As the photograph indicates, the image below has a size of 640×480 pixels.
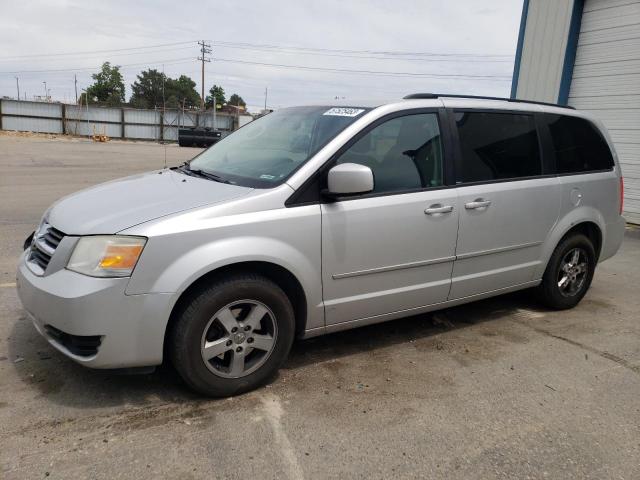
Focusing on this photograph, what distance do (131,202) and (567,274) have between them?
12.3 ft

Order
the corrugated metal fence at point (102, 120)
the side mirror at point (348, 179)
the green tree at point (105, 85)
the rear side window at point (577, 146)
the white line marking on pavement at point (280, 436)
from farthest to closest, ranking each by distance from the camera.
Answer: the green tree at point (105, 85), the corrugated metal fence at point (102, 120), the rear side window at point (577, 146), the side mirror at point (348, 179), the white line marking on pavement at point (280, 436)

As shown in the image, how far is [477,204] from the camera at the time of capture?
381 centimetres

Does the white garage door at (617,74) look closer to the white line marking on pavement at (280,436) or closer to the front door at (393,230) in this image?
the front door at (393,230)

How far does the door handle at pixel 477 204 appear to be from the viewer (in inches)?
148

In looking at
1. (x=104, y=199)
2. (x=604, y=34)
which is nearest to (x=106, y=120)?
(x=604, y=34)

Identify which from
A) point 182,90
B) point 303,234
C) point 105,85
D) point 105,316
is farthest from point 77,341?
point 182,90

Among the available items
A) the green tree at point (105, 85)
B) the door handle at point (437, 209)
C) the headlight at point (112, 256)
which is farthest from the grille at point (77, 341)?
the green tree at point (105, 85)

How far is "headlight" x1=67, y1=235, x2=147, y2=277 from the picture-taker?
2682mm

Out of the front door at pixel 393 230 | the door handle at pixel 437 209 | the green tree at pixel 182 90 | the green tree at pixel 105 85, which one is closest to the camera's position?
the front door at pixel 393 230

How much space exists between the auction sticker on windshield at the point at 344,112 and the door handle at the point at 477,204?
1.02m

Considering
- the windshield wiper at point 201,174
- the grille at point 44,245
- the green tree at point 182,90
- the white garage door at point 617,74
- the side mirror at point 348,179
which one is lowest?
the grille at point 44,245

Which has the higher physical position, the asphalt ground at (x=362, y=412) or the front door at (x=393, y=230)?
the front door at (x=393, y=230)

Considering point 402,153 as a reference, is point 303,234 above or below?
below

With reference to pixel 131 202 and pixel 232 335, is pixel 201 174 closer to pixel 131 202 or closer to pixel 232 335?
pixel 131 202
